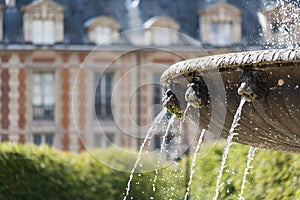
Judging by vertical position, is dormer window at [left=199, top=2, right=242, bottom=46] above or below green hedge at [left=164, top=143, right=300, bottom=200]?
below

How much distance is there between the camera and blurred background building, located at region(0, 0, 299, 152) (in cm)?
3120

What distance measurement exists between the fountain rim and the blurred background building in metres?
24.5

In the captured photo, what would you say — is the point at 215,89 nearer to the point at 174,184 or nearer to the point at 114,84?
the point at 174,184

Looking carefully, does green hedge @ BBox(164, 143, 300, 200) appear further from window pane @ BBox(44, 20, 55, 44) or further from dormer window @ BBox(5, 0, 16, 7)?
dormer window @ BBox(5, 0, 16, 7)

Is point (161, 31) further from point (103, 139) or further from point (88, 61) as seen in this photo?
point (103, 139)

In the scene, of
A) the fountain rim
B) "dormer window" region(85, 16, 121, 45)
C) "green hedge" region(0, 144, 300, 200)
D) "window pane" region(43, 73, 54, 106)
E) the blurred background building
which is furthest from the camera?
→ "window pane" region(43, 73, 54, 106)

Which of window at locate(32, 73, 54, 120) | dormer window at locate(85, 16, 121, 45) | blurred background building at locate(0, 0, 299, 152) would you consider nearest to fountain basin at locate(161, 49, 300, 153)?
blurred background building at locate(0, 0, 299, 152)

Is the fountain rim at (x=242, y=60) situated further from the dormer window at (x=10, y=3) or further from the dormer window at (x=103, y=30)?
the dormer window at (x=10, y=3)

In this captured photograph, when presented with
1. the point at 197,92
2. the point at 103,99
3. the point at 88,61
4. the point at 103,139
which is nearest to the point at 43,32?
the point at 88,61

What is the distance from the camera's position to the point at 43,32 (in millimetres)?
31750

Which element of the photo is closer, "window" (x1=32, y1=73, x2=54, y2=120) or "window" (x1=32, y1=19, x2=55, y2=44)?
"window" (x1=32, y1=19, x2=55, y2=44)

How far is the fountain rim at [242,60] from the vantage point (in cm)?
553

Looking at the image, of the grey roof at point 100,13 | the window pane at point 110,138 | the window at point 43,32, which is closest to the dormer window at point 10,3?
the grey roof at point 100,13

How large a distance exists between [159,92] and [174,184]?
792 inches
